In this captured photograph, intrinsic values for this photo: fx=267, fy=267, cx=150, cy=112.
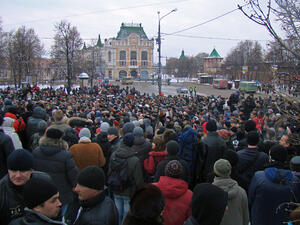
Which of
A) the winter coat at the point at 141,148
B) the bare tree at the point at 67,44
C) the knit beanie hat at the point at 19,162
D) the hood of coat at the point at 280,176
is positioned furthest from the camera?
the bare tree at the point at 67,44

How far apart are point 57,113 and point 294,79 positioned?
457 cm

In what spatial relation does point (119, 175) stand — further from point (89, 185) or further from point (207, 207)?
point (207, 207)

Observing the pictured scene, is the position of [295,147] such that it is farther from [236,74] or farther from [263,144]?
[236,74]

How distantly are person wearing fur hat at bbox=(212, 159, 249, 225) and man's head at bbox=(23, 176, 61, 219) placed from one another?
6.59ft

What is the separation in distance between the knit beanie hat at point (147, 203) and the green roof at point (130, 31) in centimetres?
9808

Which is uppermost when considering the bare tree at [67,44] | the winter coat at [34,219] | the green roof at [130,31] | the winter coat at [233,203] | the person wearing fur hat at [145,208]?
the green roof at [130,31]

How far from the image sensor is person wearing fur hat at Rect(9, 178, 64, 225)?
2.18 meters

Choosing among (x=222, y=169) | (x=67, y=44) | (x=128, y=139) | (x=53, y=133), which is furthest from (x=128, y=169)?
(x=67, y=44)

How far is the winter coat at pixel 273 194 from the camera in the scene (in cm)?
360

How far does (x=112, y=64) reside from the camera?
9556 cm

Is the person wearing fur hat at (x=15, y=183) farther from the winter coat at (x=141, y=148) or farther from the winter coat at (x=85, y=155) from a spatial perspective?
the winter coat at (x=141, y=148)

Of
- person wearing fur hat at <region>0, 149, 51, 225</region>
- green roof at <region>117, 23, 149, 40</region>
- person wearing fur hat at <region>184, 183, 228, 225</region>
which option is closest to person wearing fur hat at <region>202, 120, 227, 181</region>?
person wearing fur hat at <region>184, 183, 228, 225</region>

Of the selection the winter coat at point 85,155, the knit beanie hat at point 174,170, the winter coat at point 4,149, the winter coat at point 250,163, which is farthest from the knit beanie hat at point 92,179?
the winter coat at point 250,163

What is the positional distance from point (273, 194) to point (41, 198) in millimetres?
2956
